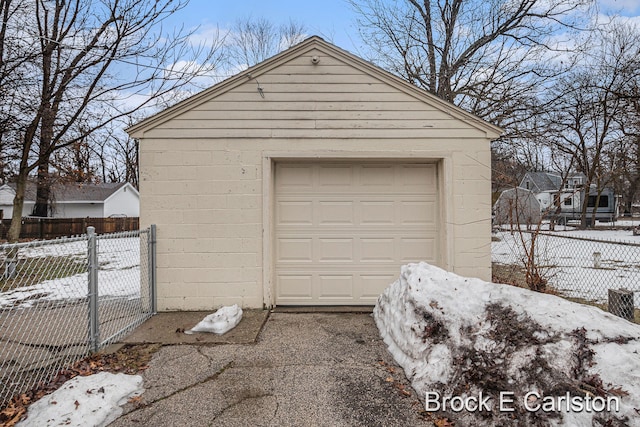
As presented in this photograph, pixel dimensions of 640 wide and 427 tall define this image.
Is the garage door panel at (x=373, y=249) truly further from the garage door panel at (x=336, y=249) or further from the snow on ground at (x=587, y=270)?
the snow on ground at (x=587, y=270)

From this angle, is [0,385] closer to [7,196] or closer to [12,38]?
[12,38]

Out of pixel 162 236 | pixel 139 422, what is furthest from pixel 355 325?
pixel 162 236

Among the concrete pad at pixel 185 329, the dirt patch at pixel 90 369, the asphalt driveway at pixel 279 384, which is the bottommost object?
the asphalt driveway at pixel 279 384

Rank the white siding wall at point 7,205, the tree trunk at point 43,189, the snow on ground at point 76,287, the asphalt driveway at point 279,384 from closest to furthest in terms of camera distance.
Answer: the asphalt driveway at point 279,384, the snow on ground at point 76,287, the tree trunk at point 43,189, the white siding wall at point 7,205

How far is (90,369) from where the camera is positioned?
10.4ft

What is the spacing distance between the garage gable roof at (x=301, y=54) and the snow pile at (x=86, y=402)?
329 centimetres

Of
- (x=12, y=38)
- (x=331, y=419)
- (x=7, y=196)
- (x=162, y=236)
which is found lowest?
(x=331, y=419)

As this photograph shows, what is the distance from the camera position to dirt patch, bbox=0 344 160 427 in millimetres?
2537

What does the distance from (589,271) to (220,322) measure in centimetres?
853

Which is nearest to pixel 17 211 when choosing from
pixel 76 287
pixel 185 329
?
pixel 76 287

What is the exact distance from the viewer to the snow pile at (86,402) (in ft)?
8.00

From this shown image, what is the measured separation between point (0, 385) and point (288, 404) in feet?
8.28

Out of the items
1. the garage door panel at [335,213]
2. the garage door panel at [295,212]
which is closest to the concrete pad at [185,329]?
the garage door panel at [295,212]

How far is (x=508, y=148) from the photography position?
32.3 feet
